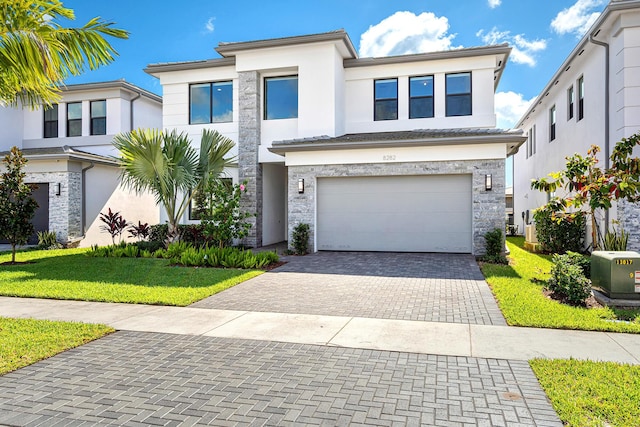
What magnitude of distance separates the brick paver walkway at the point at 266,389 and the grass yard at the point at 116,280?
303 centimetres

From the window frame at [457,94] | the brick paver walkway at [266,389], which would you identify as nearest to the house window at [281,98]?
the window frame at [457,94]

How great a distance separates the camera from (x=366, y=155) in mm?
14227

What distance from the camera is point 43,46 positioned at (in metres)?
6.38

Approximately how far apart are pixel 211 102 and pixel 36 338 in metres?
13.2

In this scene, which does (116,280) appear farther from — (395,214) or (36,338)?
(395,214)

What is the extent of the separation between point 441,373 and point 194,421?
2.50 meters

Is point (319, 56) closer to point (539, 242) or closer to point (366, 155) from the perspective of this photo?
point (366, 155)

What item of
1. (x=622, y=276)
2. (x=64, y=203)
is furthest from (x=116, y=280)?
(x=622, y=276)

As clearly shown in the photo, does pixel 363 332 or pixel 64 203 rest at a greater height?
pixel 64 203

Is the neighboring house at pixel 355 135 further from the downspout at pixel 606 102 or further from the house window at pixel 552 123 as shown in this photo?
the house window at pixel 552 123

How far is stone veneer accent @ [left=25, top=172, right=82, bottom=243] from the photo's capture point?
17109mm

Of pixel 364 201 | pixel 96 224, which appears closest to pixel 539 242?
pixel 364 201

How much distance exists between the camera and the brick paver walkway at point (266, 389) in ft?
11.9

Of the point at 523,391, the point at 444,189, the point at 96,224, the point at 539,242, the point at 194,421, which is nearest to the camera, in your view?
the point at 194,421
